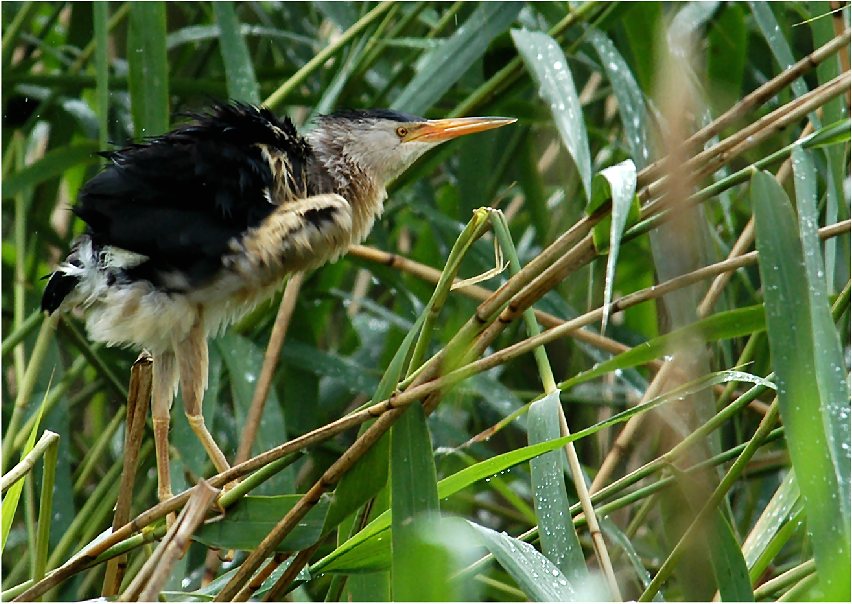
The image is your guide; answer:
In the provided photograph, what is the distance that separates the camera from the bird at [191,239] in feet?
5.32

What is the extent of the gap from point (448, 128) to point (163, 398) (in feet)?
2.33

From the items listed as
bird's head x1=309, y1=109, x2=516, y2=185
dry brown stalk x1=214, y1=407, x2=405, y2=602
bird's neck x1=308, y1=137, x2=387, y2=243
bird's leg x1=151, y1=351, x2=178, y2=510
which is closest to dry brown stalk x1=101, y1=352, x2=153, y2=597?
dry brown stalk x1=214, y1=407, x2=405, y2=602

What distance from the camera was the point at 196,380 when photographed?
182 cm

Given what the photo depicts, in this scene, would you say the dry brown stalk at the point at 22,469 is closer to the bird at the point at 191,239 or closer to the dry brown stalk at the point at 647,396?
the bird at the point at 191,239

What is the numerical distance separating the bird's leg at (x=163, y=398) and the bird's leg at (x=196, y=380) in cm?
3

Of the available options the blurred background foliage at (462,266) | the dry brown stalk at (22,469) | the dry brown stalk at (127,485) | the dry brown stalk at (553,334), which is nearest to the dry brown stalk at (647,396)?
the blurred background foliage at (462,266)

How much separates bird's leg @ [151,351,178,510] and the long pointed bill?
62 cm

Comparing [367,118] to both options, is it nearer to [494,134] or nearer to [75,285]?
[494,134]

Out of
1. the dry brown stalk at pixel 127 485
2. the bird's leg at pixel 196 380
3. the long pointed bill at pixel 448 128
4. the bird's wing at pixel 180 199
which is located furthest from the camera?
the long pointed bill at pixel 448 128

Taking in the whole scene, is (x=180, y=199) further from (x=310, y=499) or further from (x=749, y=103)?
(x=749, y=103)

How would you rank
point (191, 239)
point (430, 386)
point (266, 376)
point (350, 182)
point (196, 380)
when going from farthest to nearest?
point (350, 182) → point (266, 376) → point (196, 380) → point (191, 239) → point (430, 386)

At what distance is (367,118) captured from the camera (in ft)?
6.93

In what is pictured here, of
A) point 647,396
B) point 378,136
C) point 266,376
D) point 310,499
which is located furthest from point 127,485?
point 378,136

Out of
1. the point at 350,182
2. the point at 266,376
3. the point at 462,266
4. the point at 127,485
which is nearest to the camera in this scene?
the point at 127,485
